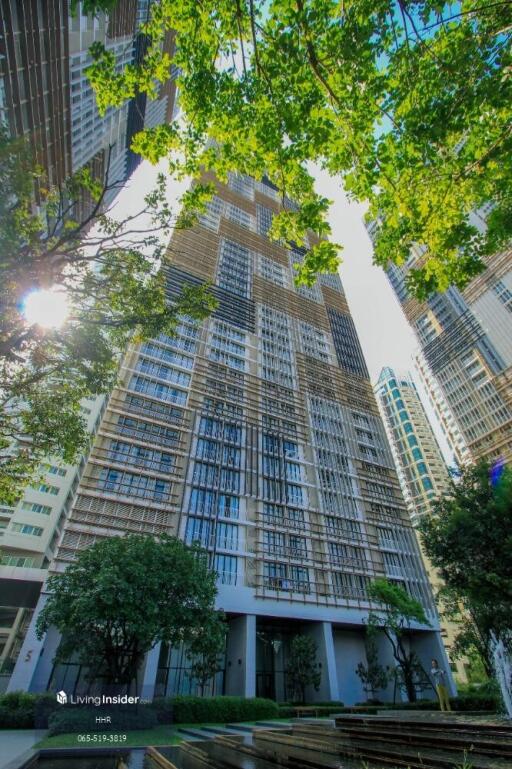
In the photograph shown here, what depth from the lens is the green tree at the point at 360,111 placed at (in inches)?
245

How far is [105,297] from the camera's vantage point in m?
9.77

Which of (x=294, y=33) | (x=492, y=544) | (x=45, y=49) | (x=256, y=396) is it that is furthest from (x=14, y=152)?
(x=256, y=396)

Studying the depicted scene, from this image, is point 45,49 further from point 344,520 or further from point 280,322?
point 344,520

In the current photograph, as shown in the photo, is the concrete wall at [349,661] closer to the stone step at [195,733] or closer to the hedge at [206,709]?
the hedge at [206,709]

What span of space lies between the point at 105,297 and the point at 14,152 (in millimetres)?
3540

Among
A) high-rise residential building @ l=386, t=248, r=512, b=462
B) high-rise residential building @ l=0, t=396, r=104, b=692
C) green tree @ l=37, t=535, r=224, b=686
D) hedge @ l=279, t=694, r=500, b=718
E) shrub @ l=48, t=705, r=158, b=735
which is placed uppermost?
high-rise residential building @ l=386, t=248, r=512, b=462

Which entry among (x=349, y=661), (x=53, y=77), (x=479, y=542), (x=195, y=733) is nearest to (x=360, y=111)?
(x=479, y=542)

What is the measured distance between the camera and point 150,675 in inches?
889

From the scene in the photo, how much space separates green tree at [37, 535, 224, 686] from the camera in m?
15.5

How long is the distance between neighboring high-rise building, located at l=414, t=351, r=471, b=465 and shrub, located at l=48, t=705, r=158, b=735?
79.5 meters

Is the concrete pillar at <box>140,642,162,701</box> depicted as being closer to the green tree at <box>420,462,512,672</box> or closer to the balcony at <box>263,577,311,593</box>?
the balcony at <box>263,577,311,593</box>

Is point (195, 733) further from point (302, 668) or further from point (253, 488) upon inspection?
point (253, 488)

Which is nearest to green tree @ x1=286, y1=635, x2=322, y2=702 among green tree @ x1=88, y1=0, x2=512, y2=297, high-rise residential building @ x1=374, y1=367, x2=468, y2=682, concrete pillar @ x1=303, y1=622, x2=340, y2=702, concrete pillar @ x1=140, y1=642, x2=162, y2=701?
concrete pillar @ x1=303, y1=622, x2=340, y2=702

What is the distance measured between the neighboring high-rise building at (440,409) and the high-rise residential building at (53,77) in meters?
73.0
